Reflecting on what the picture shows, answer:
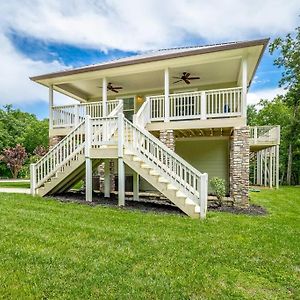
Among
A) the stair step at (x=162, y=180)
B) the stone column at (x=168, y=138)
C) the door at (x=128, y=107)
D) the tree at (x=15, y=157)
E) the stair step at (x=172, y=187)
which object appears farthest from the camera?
the tree at (x=15, y=157)

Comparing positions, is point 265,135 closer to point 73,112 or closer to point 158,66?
point 158,66

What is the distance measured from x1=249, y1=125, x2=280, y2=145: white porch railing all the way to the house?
181 inches

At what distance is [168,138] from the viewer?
10.1 metres

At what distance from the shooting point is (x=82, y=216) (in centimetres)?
638

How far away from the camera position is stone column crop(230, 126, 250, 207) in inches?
352

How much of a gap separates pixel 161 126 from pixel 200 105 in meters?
1.63

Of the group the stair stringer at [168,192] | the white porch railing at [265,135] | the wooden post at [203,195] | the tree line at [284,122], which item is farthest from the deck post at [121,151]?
the tree line at [284,122]

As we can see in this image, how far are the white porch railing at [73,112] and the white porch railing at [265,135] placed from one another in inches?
357

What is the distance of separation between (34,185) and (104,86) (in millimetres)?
4829

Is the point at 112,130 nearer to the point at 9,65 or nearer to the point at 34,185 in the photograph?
the point at 34,185

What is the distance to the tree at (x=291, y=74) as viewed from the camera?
21.5m

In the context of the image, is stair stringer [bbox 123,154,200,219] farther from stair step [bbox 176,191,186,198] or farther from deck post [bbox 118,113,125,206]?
deck post [bbox 118,113,125,206]

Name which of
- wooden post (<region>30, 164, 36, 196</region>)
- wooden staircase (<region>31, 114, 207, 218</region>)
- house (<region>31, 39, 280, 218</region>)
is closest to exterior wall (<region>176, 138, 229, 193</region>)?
house (<region>31, 39, 280, 218</region>)

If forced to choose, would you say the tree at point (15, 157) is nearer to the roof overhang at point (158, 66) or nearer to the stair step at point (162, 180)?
the roof overhang at point (158, 66)
